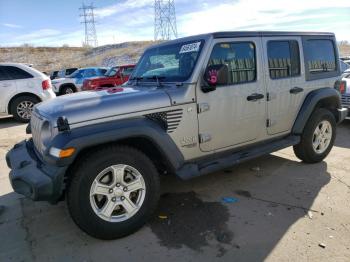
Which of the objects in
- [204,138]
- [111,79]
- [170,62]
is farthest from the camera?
[111,79]

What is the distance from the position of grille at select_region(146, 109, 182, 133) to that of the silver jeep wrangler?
10 mm

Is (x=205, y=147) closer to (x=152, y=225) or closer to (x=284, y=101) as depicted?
(x=152, y=225)

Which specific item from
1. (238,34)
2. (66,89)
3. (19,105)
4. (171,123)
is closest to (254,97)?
(238,34)

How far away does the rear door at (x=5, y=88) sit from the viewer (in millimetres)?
9773

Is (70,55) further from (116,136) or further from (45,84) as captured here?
(116,136)

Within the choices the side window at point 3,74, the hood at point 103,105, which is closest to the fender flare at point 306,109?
the hood at point 103,105

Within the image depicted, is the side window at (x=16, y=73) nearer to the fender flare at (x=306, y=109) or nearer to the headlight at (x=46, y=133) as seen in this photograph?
the headlight at (x=46, y=133)

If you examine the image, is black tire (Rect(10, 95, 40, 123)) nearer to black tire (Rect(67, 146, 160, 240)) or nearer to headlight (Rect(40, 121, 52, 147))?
headlight (Rect(40, 121, 52, 147))

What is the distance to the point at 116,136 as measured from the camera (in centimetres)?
317

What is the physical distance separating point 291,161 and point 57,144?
3774mm

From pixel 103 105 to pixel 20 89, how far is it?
7686 millimetres

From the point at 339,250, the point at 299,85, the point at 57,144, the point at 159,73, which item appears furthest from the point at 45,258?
the point at 299,85

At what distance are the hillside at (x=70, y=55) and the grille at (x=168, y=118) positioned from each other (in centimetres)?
3943

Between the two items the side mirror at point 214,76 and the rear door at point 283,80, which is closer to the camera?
the side mirror at point 214,76
